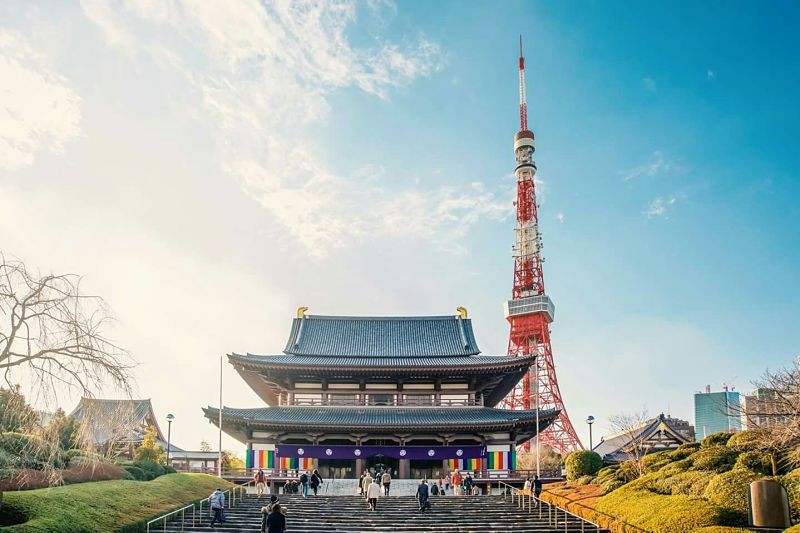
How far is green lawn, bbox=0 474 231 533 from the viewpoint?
16266 millimetres

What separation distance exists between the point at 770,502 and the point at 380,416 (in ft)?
89.4

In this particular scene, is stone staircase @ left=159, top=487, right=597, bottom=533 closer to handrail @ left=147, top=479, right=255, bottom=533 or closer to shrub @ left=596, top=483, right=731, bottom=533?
handrail @ left=147, top=479, right=255, bottom=533

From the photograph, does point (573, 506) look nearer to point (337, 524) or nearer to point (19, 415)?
point (337, 524)

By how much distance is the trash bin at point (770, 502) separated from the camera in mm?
14039

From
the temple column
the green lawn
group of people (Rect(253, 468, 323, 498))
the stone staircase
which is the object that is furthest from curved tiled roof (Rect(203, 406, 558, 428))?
the green lawn

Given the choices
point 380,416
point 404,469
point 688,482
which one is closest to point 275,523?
point 688,482

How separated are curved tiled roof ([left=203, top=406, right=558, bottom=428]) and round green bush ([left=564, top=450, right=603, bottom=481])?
14.2 ft

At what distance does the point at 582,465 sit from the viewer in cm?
3372

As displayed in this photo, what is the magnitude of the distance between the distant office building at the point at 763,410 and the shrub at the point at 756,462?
109cm

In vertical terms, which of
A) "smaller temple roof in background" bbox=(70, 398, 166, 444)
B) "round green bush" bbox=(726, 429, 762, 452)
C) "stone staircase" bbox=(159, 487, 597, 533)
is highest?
"smaller temple roof in background" bbox=(70, 398, 166, 444)

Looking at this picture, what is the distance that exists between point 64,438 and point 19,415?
13.2 metres

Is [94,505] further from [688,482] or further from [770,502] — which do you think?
[688,482]

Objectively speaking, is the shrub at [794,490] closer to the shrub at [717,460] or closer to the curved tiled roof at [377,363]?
the shrub at [717,460]

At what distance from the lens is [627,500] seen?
888 inches
